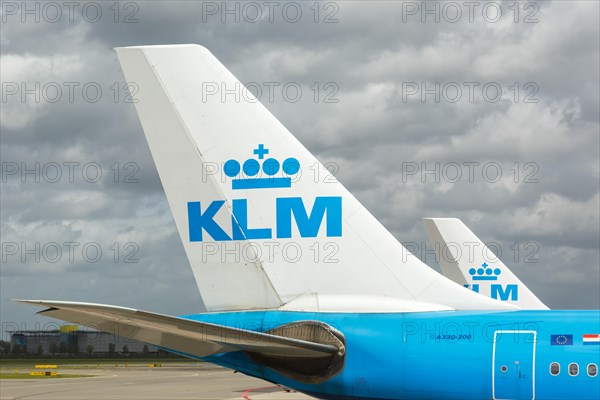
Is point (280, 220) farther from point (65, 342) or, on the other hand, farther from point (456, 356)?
point (65, 342)

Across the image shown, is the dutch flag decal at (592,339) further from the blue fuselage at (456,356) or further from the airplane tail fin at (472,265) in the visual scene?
the airplane tail fin at (472,265)

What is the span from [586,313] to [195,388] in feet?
123

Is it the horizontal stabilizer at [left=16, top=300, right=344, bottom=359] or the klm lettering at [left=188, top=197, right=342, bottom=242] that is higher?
the klm lettering at [left=188, top=197, right=342, bottom=242]

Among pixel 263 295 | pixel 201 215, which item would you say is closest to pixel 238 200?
pixel 201 215

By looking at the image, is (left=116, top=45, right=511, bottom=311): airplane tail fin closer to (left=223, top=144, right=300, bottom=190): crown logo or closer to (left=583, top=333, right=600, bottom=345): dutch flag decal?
(left=223, top=144, right=300, bottom=190): crown logo

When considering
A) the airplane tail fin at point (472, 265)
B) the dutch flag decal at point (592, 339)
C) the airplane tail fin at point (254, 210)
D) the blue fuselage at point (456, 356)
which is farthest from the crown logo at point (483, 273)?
the dutch flag decal at point (592, 339)

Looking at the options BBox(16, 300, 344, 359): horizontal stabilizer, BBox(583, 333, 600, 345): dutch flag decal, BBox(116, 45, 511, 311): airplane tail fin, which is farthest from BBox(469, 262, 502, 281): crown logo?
BBox(16, 300, 344, 359): horizontal stabilizer

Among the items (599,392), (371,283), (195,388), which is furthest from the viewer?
(195,388)

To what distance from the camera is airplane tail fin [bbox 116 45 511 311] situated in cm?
1465

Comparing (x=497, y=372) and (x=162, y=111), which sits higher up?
(x=162, y=111)

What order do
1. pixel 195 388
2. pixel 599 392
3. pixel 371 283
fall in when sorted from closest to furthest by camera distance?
pixel 599 392 → pixel 371 283 → pixel 195 388

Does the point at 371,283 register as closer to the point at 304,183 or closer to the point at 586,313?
the point at 304,183

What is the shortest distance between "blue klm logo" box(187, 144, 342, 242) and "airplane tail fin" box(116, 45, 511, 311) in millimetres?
17

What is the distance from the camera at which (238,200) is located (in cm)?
1500
